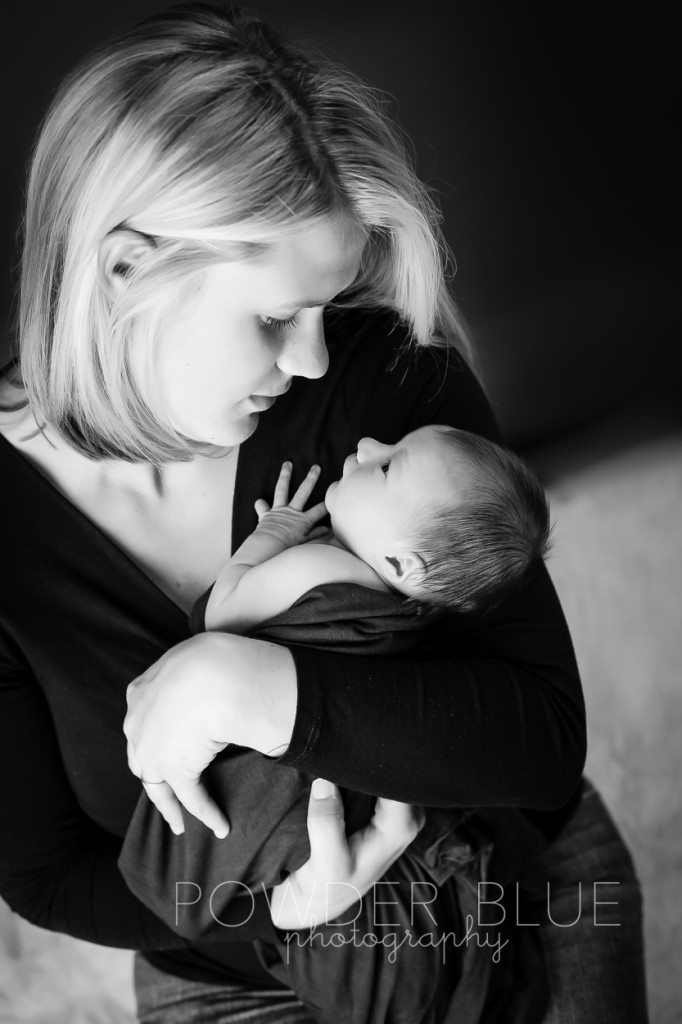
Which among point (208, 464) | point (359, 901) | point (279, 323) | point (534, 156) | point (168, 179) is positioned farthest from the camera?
point (534, 156)

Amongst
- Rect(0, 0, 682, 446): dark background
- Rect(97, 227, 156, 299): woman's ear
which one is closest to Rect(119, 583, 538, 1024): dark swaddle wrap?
Rect(97, 227, 156, 299): woman's ear

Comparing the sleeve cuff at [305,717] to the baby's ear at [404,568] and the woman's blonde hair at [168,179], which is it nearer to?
the baby's ear at [404,568]

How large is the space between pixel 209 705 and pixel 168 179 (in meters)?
0.49

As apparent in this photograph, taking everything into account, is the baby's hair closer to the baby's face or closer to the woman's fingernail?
the baby's face

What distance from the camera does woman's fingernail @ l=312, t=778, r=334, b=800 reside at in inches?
37.9

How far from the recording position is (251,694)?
0.88 metres

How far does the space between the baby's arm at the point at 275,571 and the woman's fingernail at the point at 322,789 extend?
0.58 feet

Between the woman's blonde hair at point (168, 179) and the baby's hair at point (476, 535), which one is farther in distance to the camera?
the baby's hair at point (476, 535)

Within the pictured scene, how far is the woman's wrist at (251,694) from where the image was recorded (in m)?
0.88

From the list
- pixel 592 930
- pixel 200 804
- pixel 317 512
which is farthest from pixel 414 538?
pixel 592 930

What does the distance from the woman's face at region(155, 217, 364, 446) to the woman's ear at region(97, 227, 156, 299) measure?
62 mm

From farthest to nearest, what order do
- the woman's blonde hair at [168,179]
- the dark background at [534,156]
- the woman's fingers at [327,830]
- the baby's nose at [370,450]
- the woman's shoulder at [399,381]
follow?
the dark background at [534,156], the woman's shoulder at [399,381], the baby's nose at [370,450], the woman's fingers at [327,830], the woman's blonde hair at [168,179]

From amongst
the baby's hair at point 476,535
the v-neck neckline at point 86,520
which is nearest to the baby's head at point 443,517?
the baby's hair at point 476,535

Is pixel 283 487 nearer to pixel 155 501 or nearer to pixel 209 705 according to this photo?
pixel 155 501
